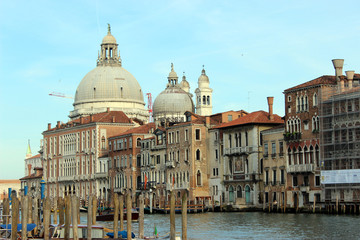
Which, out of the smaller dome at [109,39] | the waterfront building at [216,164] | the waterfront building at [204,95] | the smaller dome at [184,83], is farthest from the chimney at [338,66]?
the smaller dome at [109,39]

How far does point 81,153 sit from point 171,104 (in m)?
14.5

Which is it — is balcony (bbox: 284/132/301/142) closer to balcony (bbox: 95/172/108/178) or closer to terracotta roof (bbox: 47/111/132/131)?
balcony (bbox: 95/172/108/178)

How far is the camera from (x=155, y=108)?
359 feet

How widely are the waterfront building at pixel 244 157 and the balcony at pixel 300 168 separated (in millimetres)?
4861

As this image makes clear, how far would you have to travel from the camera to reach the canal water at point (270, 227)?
43.6 metres

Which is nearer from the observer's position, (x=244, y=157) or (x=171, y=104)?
(x=244, y=157)

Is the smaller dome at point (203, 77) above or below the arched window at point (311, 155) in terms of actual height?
above

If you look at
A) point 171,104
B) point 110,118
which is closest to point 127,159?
point 110,118

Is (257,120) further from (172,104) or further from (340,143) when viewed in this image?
(172,104)

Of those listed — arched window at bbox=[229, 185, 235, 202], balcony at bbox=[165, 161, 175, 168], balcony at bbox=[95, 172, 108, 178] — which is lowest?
arched window at bbox=[229, 185, 235, 202]

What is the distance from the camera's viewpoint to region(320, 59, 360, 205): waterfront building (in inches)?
2329

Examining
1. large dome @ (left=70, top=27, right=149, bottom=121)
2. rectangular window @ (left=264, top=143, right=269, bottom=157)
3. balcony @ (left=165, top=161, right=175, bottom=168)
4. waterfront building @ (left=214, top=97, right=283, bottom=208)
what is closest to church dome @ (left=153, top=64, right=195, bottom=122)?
large dome @ (left=70, top=27, right=149, bottom=121)

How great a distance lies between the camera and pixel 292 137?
218ft

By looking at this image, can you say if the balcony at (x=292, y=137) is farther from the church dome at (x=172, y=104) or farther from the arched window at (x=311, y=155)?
the church dome at (x=172, y=104)
